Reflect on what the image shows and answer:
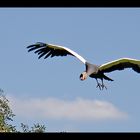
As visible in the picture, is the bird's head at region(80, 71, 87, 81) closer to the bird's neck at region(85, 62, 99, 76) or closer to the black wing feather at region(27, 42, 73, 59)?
the bird's neck at region(85, 62, 99, 76)

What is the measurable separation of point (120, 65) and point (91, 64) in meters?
0.80

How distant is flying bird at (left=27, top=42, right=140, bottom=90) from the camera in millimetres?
7287

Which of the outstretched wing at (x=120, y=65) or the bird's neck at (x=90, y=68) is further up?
the outstretched wing at (x=120, y=65)

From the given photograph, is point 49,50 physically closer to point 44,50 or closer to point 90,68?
point 44,50

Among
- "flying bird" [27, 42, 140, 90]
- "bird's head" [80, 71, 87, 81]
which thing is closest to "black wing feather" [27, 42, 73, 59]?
"flying bird" [27, 42, 140, 90]

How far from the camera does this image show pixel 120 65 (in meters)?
7.99

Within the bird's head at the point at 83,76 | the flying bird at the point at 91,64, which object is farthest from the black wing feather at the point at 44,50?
the bird's head at the point at 83,76

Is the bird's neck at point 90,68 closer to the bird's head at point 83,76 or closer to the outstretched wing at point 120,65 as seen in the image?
the bird's head at point 83,76

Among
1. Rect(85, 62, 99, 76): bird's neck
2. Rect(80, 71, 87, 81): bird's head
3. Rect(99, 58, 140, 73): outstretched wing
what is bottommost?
Rect(80, 71, 87, 81): bird's head

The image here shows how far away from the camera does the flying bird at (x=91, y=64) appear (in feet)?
23.9

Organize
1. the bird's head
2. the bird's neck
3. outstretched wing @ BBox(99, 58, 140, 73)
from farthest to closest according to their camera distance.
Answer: outstretched wing @ BBox(99, 58, 140, 73) < the bird's neck < the bird's head
